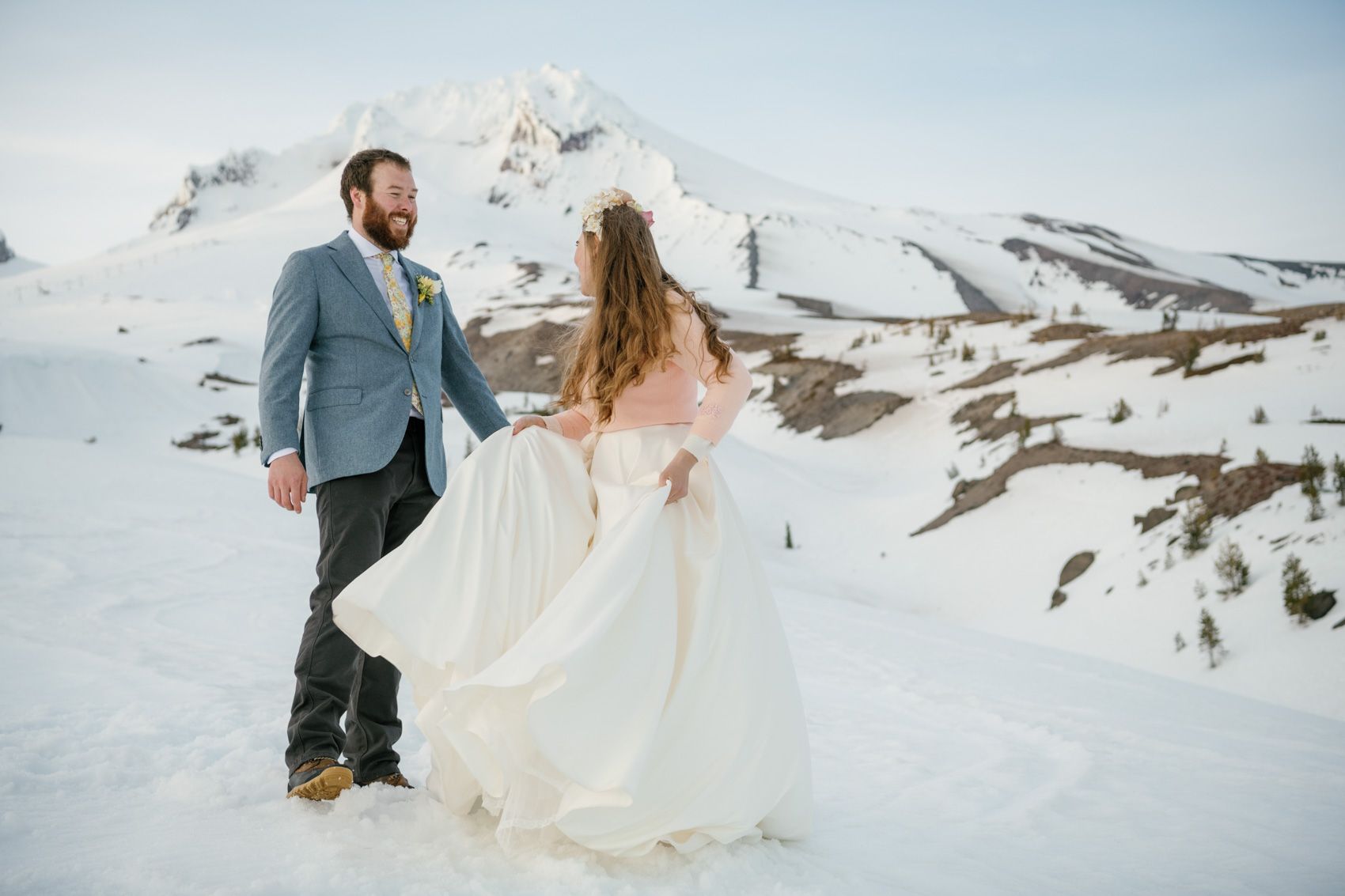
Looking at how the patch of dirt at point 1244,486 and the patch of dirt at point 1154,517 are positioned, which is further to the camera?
the patch of dirt at point 1154,517

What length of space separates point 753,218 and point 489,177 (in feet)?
88.3

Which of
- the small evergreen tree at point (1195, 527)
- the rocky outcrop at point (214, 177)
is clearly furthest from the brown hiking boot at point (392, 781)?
the rocky outcrop at point (214, 177)

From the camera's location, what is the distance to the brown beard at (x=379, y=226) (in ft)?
9.66

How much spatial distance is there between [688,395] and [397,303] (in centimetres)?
103

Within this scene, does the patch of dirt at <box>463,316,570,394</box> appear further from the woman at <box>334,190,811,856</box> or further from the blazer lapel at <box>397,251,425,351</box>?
the woman at <box>334,190,811,856</box>

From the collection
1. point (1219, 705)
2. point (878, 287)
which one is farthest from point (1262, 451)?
point (878, 287)

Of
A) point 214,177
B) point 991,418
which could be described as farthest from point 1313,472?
point 214,177

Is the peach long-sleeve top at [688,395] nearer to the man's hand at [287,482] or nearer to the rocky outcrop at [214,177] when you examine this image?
the man's hand at [287,482]

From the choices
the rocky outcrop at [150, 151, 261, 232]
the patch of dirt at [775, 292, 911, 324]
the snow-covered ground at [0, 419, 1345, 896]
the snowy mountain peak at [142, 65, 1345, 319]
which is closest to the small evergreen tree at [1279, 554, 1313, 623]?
the snow-covered ground at [0, 419, 1345, 896]

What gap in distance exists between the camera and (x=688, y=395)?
273 cm

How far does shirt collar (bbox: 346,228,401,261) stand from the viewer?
297cm

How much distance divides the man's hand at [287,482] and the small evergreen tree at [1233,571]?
5.68 m

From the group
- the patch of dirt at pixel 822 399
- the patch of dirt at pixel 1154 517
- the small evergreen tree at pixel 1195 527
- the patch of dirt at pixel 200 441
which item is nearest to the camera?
the small evergreen tree at pixel 1195 527

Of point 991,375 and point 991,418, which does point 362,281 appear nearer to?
point 991,418
